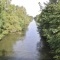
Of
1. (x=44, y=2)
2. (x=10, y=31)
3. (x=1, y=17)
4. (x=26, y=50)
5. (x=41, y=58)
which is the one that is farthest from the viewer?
(x=10, y=31)

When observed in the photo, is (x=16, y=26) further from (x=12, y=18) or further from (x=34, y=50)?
(x=34, y=50)

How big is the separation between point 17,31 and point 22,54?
124 ft

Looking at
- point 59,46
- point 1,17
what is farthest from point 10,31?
point 59,46

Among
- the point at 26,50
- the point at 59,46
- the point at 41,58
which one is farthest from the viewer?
the point at 26,50

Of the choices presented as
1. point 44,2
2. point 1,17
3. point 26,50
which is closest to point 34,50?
point 26,50

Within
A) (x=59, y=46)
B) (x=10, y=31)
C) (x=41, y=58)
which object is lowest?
(x=59, y=46)

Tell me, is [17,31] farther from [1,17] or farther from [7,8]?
[1,17]

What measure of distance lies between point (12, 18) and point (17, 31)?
6.06m

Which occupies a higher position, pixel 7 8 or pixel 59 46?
pixel 7 8

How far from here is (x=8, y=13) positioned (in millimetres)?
72375

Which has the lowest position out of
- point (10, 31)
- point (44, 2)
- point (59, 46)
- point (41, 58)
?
point (59, 46)

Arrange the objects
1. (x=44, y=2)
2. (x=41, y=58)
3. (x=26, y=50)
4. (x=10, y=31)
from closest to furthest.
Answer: (x=41, y=58), (x=26, y=50), (x=44, y=2), (x=10, y=31)

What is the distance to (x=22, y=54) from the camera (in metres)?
37.3

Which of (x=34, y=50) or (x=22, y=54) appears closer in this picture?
(x=22, y=54)
